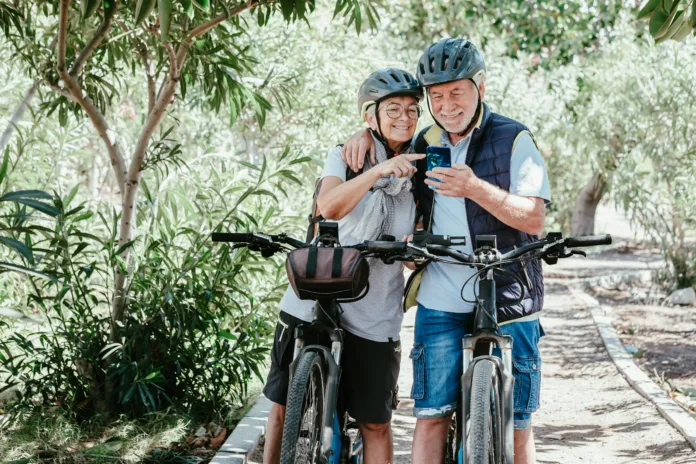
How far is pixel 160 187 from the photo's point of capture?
17.4ft

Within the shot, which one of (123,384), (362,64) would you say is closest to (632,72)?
(362,64)

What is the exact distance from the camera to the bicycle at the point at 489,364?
2.91 metres

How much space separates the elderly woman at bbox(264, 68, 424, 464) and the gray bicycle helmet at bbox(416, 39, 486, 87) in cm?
11

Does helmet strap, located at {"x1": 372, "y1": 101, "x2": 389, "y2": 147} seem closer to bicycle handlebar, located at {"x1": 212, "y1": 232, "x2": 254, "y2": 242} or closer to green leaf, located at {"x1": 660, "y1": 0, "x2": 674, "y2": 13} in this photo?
bicycle handlebar, located at {"x1": 212, "y1": 232, "x2": 254, "y2": 242}

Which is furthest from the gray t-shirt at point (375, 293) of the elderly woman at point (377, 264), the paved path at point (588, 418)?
the paved path at point (588, 418)

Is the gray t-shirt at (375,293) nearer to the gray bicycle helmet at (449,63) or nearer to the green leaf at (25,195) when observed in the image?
the gray bicycle helmet at (449,63)

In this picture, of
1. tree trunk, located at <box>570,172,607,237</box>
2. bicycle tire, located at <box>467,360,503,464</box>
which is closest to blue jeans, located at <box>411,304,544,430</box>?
bicycle tire, located at <box>467,360,503,464</box>

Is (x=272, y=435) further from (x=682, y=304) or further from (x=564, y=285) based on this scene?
(x=564, y=285)

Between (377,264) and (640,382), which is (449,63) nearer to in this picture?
(377,264)

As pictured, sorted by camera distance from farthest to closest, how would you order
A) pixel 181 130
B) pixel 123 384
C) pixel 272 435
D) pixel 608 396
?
pixel 181 130
pixel 608 396
pixel 123 384
pixel 272 435

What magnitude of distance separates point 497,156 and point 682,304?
9193mm

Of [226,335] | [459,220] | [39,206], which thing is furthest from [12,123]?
[459,220]

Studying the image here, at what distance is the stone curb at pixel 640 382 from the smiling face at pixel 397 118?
303 cm

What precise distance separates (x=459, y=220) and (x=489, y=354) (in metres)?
0.54
